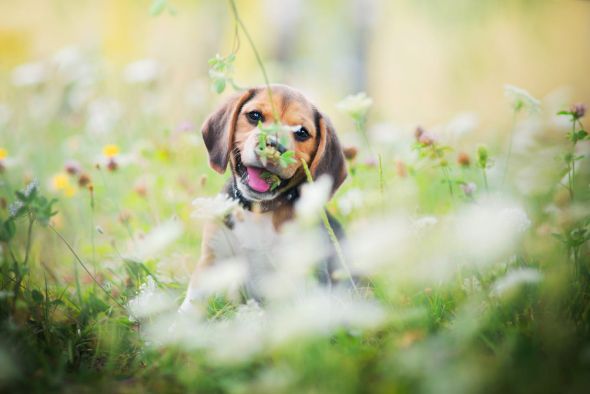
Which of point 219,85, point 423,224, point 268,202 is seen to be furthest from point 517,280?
point 219,85

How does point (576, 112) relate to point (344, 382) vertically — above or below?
above

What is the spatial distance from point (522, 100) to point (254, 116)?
118cm

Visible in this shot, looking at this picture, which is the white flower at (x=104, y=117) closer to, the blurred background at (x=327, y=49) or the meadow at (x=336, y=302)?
the blurred background at (x=327, y=49)

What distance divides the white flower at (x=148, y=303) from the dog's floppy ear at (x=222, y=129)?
573 mm

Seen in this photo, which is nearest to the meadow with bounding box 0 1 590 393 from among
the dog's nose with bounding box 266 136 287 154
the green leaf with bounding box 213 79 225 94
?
the green leaf with bounding box 213 79 225 94

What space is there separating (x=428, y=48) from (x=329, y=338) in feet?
33.7

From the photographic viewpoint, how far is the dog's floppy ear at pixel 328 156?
234cm

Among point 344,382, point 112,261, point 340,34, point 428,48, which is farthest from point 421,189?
point 428,48

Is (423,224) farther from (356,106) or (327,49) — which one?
(327,49)

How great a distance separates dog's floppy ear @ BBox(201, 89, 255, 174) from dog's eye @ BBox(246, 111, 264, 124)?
69 mm

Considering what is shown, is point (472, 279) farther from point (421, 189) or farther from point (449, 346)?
point (421, 189)

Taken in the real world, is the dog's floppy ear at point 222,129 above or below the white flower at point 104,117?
above

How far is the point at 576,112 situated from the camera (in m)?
2.30

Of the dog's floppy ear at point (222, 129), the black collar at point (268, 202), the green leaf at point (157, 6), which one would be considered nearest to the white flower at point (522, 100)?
the black collar at point (268, 202)
